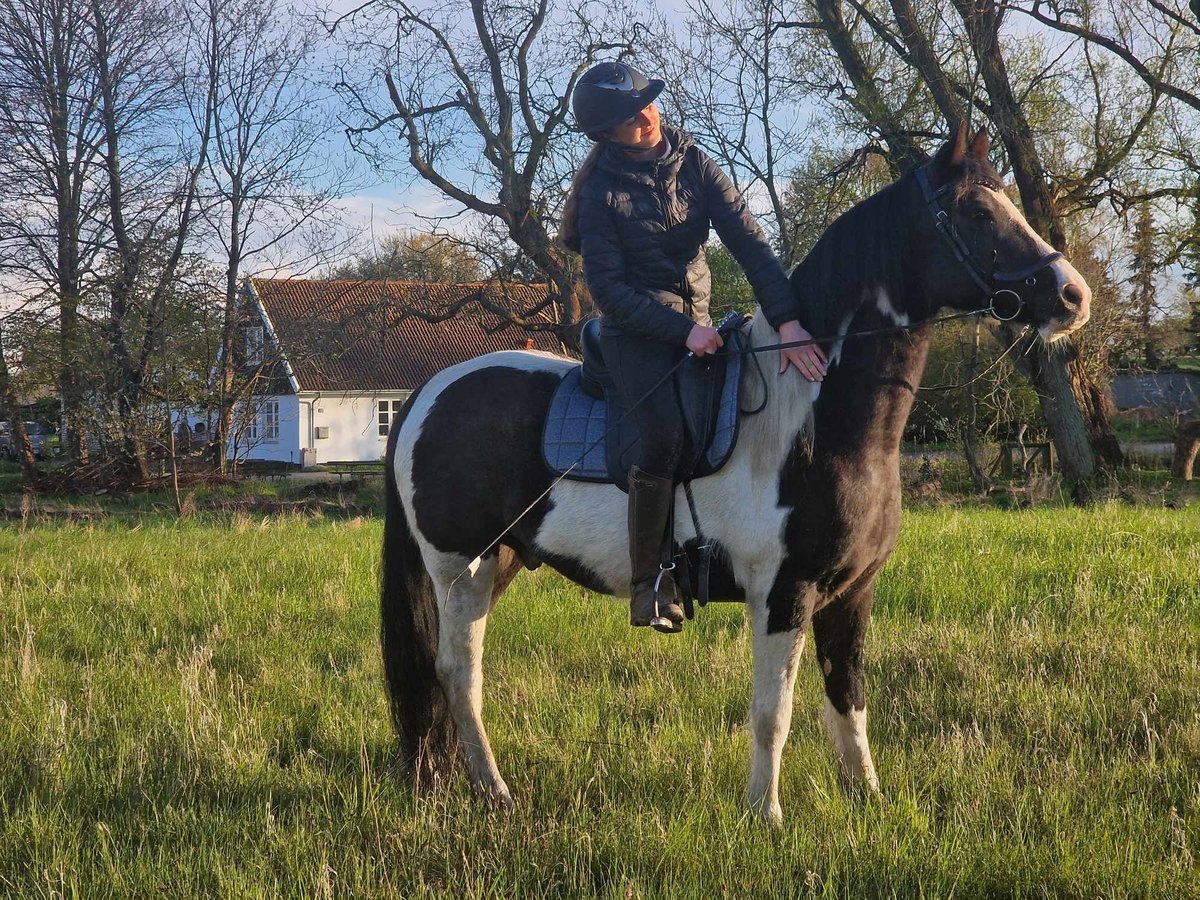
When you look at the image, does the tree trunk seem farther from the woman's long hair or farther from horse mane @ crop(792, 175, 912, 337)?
the woman's long hair

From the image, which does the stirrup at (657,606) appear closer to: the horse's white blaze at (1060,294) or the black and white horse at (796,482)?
the black and white horse at (796,482)

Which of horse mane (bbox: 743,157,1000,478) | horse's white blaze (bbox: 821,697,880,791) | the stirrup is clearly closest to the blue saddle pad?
horse mane (bbox: 743,157,1000,478)

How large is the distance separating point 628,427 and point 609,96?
1.24 m

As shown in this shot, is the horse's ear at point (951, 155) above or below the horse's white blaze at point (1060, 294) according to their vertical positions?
above

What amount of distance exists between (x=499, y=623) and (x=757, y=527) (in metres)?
3.35

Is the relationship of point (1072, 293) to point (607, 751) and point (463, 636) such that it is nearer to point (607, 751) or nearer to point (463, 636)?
point (607, 751)

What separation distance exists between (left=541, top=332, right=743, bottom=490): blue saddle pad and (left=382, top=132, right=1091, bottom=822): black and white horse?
0.07m

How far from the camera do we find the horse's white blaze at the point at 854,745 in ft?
12.3

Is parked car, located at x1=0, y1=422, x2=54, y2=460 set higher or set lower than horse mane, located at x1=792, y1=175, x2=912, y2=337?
lower

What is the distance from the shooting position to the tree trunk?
19.9m

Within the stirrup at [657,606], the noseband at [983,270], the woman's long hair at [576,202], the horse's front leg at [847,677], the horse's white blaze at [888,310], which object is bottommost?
the horse's front leg at [847,677]

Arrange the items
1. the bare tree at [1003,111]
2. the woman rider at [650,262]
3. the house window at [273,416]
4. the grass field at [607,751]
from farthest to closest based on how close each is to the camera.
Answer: the house window at [273,416] < the bare tree at [1003,111] < the woman rider at [650,262] < the grass field at [607,751]

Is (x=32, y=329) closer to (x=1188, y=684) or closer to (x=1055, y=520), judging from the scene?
(x=1055, y=520)

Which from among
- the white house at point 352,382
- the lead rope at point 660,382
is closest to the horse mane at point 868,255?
the lead rope at point 660,382
